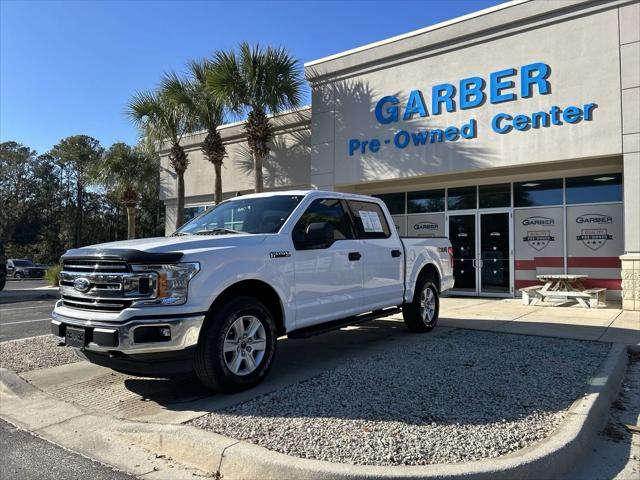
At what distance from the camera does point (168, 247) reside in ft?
14.8

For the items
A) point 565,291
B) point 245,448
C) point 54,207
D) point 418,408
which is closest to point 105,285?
point 245,448

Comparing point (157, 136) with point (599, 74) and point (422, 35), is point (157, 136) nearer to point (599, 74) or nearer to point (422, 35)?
point (422, 35)

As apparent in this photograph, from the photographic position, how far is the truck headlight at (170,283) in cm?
432

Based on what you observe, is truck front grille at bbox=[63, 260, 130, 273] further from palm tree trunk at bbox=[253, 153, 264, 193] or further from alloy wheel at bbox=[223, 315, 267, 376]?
palm tree trunk at bbox=[253, 153, 264, 193]

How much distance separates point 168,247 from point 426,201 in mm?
12169

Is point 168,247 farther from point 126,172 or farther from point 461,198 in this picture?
point 126,172

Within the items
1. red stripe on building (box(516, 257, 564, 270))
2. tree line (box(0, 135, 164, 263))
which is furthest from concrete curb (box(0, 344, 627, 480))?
tree line (box(0, 135, 164, 263))

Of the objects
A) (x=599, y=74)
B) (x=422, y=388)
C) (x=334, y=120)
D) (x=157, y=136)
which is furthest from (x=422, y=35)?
(x=422, y=388)

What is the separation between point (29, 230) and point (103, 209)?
919 cm

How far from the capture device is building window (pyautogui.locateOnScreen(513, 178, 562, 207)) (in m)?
13.3

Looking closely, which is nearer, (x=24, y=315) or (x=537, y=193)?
(x=24, y=315)

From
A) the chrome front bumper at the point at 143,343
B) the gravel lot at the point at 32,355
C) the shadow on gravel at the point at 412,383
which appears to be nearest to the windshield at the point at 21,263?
the gravel lot at the point at 32,355

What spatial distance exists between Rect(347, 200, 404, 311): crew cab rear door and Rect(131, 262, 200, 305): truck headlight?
267cm

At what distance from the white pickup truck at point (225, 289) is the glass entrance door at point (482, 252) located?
8.62 m
